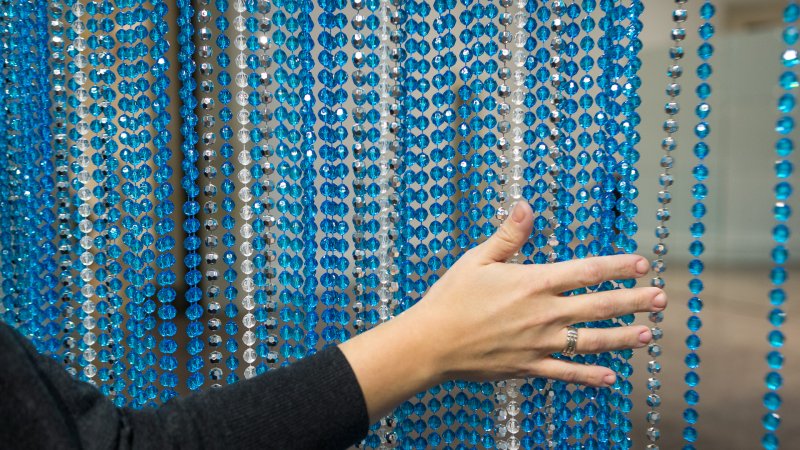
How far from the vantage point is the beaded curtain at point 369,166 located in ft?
2.21

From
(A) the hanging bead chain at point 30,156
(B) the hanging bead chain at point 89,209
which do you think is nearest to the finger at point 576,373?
(B) the hanging bead chain at point 89,209

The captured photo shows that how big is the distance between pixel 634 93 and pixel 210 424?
1.76 feet

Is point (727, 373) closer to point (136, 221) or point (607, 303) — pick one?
point (607, 303)

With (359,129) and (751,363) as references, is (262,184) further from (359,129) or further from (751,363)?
(751,363)

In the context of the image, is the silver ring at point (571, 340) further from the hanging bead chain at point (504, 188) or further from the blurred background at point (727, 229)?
the blurred background at point (727, 229)

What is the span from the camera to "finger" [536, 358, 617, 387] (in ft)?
2.00

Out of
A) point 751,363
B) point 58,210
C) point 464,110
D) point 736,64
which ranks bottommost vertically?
point 751,363

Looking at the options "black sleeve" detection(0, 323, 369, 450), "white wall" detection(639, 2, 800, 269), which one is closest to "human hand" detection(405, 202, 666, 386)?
"black sleeve" detection(0, 323, 369, 450)

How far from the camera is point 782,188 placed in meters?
0.58

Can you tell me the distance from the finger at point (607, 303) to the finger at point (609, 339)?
0.07 feet

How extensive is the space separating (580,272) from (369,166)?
274 millimetres

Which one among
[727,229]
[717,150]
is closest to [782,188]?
[717,150]

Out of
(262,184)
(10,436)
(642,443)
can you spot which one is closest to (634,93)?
(262,184)

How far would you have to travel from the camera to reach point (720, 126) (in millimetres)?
3244
